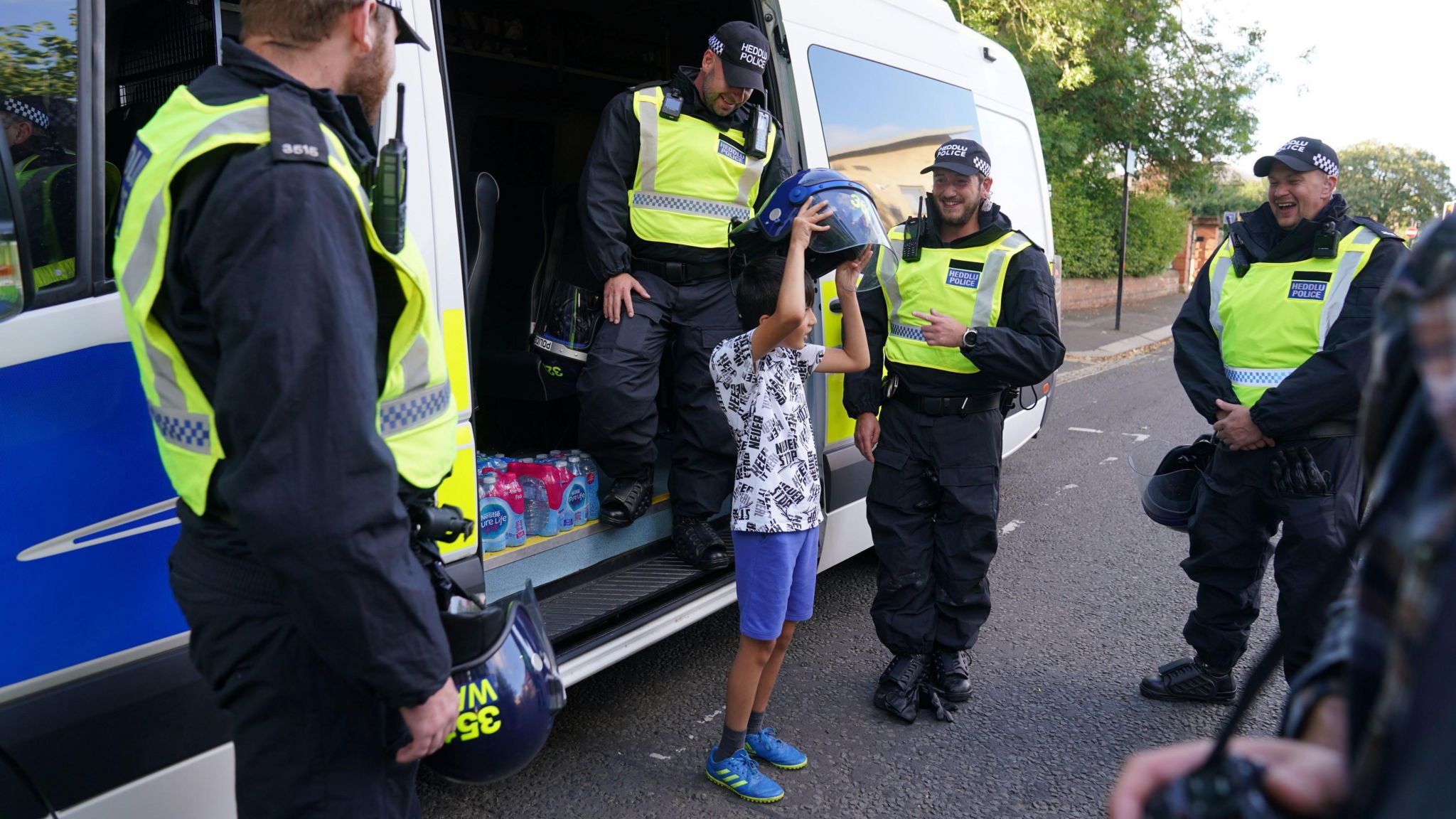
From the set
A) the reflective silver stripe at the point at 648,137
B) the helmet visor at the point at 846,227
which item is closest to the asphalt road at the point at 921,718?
the helmet visor at the point at 846,227

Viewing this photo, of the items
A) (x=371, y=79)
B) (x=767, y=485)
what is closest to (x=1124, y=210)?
(x=767, y=485)

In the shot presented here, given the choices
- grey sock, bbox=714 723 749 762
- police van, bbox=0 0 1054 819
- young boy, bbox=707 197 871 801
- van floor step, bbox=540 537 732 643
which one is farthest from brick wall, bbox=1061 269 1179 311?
grey sock, bbox=714 723 749 762

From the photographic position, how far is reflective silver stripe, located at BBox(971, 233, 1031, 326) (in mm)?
3414

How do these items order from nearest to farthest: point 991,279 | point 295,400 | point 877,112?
point 295,400
point 991,279
point 877,112

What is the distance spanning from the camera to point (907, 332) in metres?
3.52

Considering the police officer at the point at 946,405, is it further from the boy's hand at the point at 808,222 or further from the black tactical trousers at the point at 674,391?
the boy's hand at the point at 808,222

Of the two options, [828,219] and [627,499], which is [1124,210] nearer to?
[627,499]

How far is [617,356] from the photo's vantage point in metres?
3.44

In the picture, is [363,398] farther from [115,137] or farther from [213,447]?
[115,137]

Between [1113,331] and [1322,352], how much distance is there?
12.6 m

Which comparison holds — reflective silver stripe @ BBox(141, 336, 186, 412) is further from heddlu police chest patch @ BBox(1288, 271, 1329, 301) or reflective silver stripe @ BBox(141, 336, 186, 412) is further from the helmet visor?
heddlu police chest patch @ BBox(1288, 271, 1329, 301)

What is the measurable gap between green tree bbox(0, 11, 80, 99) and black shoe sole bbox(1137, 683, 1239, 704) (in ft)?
11.5

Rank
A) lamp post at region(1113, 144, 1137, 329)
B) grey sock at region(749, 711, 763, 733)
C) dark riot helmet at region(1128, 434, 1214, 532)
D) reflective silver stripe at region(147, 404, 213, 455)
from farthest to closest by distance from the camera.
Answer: lamp post at region(1113, 144, 1137, 329) < dark riot helmet at region(1128, 434, 1214, 532) < grey sock at region(749, 711, 763, 733) < reflective silver stripe at region(147, 404, 213, 455)

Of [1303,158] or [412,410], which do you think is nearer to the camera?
[412,410]
